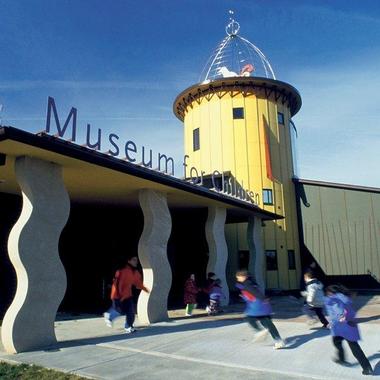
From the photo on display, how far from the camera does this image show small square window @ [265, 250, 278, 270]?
25859mm

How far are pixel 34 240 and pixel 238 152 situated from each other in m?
19.1

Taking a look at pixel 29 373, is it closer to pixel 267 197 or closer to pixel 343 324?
pixel 343 324

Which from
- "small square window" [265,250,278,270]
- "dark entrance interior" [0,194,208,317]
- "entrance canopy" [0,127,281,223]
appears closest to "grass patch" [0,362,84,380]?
"entrance canopy" [0,127,281,223]

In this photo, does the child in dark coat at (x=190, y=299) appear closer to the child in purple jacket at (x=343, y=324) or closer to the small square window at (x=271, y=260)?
the child in purple jacket at (x=343, y=324)

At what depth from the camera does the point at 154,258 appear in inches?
518

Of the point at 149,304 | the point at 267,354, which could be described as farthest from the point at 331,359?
the point at 149,304

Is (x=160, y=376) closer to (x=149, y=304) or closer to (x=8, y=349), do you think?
(x=8, y=349)

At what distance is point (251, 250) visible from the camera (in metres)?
21.8

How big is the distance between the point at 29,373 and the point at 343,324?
17.8 ft

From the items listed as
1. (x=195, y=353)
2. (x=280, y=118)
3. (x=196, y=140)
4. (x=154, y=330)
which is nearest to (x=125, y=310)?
(x=154, y=330)

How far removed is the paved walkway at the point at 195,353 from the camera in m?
6.83

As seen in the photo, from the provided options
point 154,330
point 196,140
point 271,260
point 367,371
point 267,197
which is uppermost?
point 196,140

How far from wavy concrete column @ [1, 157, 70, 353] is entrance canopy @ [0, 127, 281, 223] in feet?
2.00

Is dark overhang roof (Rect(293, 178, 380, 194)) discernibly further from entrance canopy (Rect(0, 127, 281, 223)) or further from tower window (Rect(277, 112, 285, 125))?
entrance canopy (Rect(0, 127, 281, 223))
